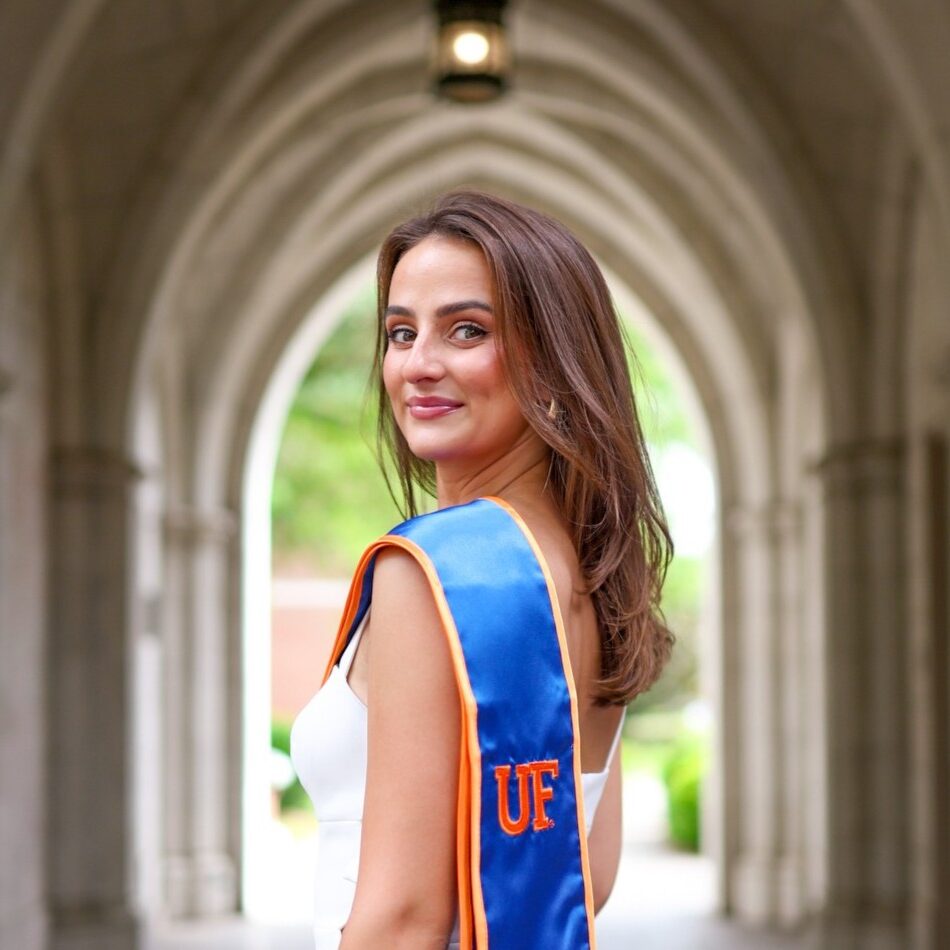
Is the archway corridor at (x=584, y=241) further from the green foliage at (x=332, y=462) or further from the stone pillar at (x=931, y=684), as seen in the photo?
the green foliage at (x=332, y=462)

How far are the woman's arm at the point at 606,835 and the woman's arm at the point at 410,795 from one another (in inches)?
18.0

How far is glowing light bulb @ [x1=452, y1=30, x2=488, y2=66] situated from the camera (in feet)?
23.1

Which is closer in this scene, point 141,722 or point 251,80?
point 251,80

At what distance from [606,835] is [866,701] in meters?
7.81

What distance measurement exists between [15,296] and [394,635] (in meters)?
7.67

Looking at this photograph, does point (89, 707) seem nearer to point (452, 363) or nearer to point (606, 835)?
point (606, 835)

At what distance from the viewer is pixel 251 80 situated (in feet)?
32.1

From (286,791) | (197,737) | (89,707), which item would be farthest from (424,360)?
(286,791)

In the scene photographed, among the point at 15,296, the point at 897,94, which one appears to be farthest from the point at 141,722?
the point at 897,94

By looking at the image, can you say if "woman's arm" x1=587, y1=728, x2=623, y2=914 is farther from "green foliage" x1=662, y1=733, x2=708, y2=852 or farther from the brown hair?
"green foliage" x1=662, y1=733, x2=708, y2=852

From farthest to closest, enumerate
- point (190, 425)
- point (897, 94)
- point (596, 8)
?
point (190, 425) → point (596, 8) → point (897, 94)

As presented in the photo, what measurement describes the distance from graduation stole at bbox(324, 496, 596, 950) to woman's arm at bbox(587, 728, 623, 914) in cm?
35

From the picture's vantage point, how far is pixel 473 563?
145 cm

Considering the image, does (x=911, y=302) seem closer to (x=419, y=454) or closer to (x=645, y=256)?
(x=645, y=256)
